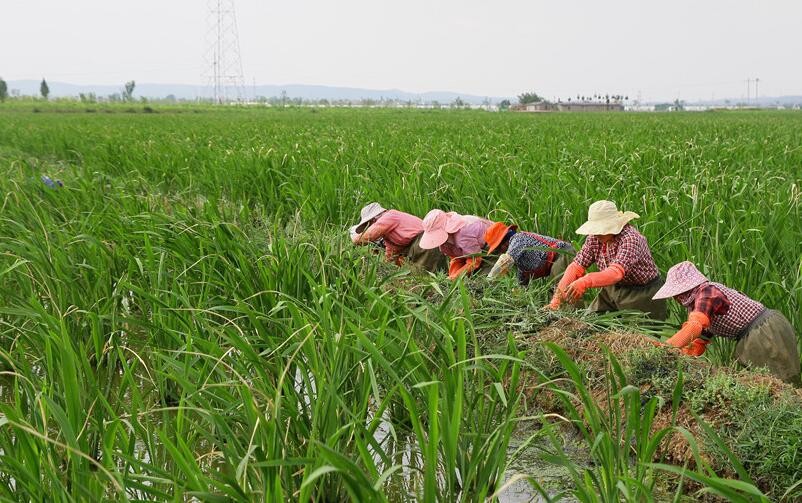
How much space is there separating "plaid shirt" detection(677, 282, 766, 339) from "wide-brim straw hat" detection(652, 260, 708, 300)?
3 centimetres

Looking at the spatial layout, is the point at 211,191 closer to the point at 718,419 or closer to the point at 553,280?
the point at 553,280

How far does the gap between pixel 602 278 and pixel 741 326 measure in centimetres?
57

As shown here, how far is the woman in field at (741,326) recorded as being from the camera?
263 centimetres

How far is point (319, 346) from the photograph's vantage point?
8.20 ft

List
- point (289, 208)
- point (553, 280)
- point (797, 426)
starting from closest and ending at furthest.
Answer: point (797, 426) < point (553, 280) < point (289, 208)

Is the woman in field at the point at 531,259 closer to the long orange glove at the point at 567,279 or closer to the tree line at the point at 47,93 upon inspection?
the long orange glove at the point at 567,279

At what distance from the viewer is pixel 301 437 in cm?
208

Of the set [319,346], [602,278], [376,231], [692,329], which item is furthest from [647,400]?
[376,231]

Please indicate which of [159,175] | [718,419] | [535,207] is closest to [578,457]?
[718,419]

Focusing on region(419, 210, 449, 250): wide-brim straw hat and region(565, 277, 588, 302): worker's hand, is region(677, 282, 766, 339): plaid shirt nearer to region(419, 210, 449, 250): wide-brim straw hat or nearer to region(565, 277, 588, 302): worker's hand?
region(565, 277, 588, 302): worker's hand

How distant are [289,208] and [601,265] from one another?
3257 mm

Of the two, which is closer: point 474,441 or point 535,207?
point 474,441

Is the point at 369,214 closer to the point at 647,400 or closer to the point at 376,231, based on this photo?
the point at 376,231

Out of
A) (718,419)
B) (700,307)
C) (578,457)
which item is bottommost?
(578,457)
